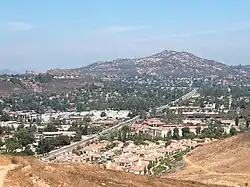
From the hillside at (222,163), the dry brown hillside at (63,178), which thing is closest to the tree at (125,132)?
the hillside at (222,163)

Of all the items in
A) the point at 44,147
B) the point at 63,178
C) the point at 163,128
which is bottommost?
the point at 44,147

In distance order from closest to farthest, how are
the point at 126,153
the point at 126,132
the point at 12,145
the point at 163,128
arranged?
the point at 126,153
the point at 12,145
the point at 126,132
the point at 163,128

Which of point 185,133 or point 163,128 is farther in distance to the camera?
point 163,128

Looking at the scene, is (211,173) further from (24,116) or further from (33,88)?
(33,88)

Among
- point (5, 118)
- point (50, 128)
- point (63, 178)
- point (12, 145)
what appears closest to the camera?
point (63, 178)

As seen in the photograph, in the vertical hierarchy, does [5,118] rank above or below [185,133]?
above

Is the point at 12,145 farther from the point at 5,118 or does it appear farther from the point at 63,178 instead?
the point at 63,178

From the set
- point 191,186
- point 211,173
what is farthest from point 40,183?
point 211,173

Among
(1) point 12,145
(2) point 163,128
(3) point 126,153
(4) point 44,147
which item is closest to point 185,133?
(2) point 163,128
